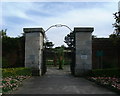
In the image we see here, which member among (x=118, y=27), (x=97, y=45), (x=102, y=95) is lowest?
(x=102, y=95)

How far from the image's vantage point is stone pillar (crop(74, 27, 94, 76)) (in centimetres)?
1559

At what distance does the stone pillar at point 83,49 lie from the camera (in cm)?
1559

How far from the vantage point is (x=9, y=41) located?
54.0 feet

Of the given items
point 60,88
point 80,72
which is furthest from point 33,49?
point 60,88

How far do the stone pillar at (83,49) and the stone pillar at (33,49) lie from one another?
9.37 ft

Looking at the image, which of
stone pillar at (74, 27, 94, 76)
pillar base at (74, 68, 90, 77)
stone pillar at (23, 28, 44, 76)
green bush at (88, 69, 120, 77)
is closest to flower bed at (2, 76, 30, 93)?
stone pillar at (23, 28, 44, 76)

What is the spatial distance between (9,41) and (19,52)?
1.17 m

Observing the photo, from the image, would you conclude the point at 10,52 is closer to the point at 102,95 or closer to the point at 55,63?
the point at 102,95

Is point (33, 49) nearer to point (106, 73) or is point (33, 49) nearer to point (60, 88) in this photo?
point (106, 73)

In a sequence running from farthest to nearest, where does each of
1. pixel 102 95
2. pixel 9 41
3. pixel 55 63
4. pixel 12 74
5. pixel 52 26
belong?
pixel 55 63
pixel 52 26
pixel 9 41
pixel 12 74
pixel 102 95

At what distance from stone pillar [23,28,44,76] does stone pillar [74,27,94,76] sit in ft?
9.37

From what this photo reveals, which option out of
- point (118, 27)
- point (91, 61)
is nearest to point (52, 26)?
point (91, 61)

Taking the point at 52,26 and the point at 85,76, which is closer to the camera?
the point at 85,76

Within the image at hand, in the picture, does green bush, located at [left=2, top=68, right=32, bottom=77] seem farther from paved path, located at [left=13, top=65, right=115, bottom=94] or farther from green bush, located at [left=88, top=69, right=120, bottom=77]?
green bush, located at [left=88, top=69, right=120, bottom=77]
